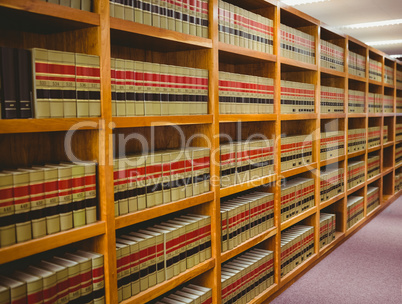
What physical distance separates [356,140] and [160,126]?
2.91 metres

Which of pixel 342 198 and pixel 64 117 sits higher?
pixel 64 117

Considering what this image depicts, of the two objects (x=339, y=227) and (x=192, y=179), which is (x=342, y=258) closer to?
(x=339, y=227)

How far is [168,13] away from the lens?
193 centimetres

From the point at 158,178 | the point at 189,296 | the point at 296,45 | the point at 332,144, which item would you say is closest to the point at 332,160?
the point at 332,144

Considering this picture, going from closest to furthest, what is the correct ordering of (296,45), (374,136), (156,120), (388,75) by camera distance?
(156,120)
(296,45)
(374,136)
(388,75)

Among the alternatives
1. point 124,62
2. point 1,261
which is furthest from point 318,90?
point 1,261

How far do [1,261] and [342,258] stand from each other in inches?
128

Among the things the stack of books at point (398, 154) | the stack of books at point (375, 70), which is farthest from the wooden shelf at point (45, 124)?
the stack of books at point (398, 154)

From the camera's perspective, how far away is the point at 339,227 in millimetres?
4242

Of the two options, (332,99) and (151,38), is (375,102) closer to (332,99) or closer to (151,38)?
(332,99)

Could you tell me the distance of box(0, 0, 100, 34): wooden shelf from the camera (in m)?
1.31

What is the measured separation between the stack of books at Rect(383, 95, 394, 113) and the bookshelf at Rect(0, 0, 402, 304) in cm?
195

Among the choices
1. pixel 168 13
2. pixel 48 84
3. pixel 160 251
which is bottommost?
pixel 160 251

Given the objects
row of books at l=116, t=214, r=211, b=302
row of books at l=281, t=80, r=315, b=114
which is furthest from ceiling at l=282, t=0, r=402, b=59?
row of books at l=116, t=214, r=211, b=302
